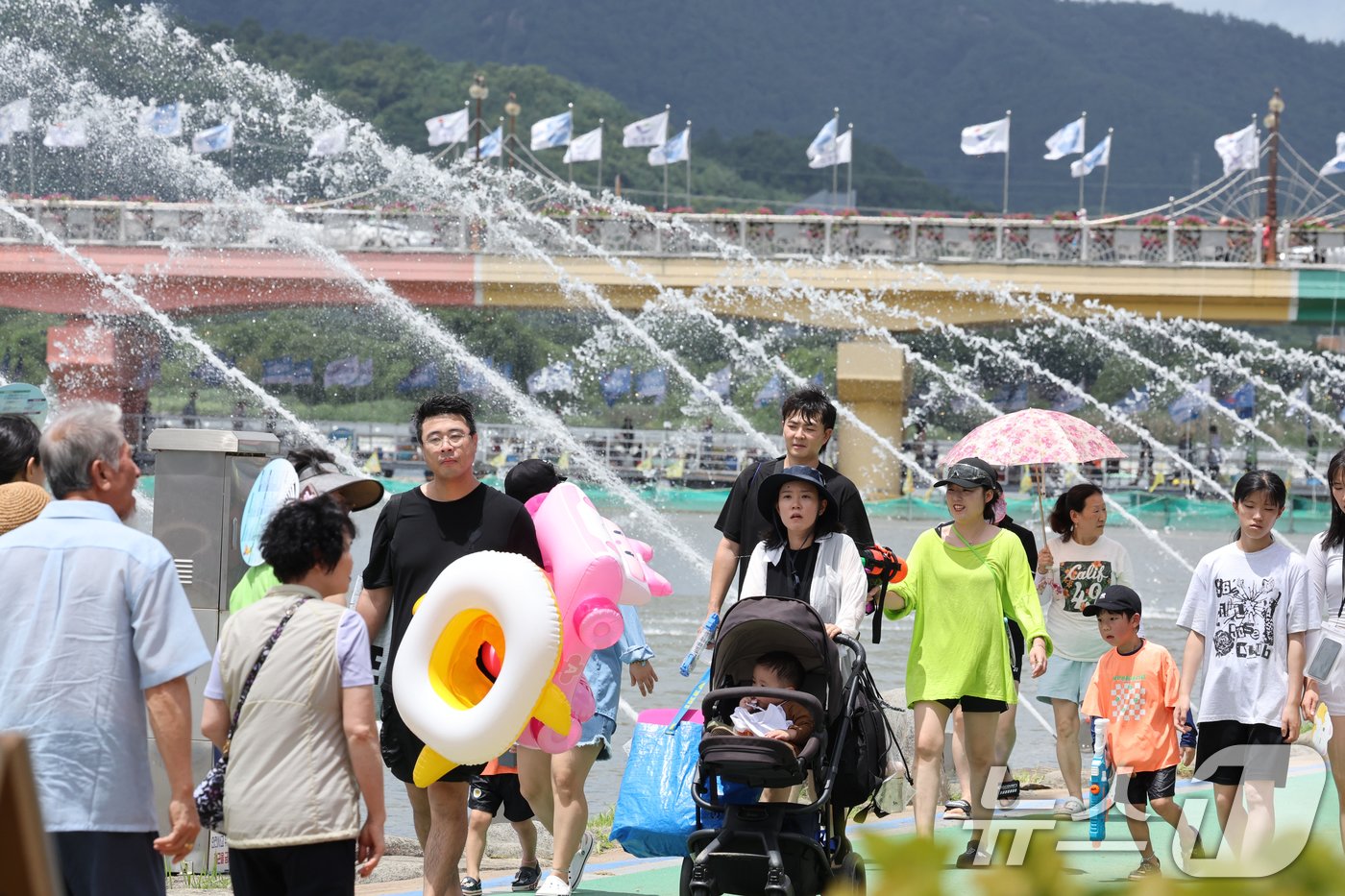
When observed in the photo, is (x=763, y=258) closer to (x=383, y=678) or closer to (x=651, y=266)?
(x=651, y=266)

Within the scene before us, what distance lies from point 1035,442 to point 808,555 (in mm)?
3236

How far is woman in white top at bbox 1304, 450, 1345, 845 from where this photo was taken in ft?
20.9

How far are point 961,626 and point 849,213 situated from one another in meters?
37.1

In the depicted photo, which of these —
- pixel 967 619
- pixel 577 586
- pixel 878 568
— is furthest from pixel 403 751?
pixel 967 619

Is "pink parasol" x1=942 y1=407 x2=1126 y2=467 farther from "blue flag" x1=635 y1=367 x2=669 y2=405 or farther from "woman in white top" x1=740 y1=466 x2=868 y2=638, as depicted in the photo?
"blue flag" x1=635 y1=367 x2=669 y2=405

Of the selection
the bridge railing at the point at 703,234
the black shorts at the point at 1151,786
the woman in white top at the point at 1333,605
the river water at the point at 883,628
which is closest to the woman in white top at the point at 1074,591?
the black shorts at the point at 1151,786

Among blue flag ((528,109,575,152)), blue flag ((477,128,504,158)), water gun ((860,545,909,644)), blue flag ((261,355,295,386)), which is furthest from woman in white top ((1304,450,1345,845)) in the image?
blue flag ((261,355,295,386))

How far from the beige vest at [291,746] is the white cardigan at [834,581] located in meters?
2.16

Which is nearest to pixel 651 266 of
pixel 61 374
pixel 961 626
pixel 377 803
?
pixel 61 374

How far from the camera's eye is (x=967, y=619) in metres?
6.84

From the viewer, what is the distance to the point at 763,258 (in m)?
41.4

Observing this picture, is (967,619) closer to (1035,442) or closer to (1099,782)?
(1099,782)

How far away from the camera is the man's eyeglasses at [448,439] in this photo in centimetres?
559

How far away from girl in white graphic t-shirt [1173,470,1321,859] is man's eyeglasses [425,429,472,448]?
279cm
